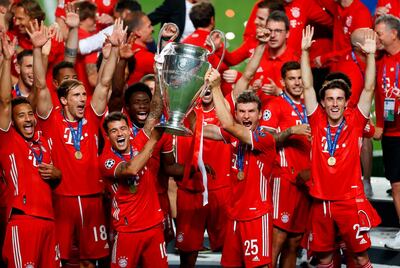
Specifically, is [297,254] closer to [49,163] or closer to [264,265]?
[264,265]

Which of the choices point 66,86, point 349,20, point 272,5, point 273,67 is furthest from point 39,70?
point 349,20

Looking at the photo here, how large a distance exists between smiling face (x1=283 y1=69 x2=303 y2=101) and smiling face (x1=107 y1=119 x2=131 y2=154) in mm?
1596

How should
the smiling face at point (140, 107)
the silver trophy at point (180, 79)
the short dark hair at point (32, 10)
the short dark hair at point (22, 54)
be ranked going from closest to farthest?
the silver trophy at point (180, 79) < the smiling face at point (140, 107) < the short dark hair at point (22, 54) < the short dark hair at point (32, 10)

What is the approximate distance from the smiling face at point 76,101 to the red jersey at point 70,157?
96 mm

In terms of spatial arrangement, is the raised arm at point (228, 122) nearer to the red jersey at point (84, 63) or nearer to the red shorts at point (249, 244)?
the red shorts at point (249, 244)

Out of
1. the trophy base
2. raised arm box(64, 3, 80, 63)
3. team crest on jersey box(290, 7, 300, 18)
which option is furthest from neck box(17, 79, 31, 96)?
team crest on jersey box(290, 7, 300, 18)

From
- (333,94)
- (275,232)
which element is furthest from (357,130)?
(275,232)

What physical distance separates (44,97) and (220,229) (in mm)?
1944

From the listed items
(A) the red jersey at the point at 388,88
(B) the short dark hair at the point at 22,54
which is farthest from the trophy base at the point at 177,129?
(A) the red jersey at the point at 388,88

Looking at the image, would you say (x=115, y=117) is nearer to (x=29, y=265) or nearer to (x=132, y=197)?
(x=132, y=197)

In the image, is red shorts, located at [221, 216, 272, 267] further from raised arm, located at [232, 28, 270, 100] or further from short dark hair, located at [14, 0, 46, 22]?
short dark hair, located at [14, 0, 46, 22]

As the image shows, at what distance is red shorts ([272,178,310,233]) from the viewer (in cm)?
998

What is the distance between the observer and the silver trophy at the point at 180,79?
812 cm

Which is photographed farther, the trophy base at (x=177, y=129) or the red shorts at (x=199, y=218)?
the red shorts at (x=199, y=218)
